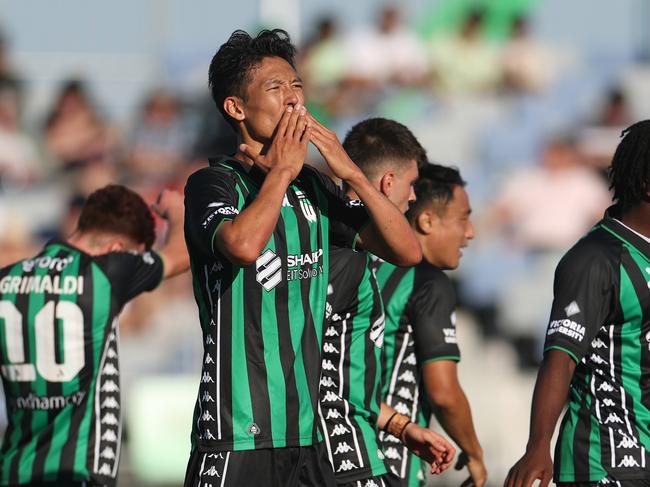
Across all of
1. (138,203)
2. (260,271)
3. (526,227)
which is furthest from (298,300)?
(526,227)

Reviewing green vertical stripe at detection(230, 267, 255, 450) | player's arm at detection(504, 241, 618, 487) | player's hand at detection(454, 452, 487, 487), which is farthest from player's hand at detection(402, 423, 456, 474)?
green vertical stripe at detection(230, 267, 255, 450)

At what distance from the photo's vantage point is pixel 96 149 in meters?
12.7

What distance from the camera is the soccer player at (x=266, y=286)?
4207 mm

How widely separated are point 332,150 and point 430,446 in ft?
5.39

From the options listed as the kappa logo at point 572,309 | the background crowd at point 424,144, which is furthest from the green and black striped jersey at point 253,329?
the background crowd at point 424,144

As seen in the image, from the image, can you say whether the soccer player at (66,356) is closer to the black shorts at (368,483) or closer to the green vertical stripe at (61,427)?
the green vertical stripe at (61,427)

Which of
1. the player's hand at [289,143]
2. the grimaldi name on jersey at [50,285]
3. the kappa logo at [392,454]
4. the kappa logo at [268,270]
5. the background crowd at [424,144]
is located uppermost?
the background crowd at [424,144]

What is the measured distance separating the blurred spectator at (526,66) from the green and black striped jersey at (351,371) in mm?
8888

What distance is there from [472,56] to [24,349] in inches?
344

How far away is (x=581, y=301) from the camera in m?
4.60

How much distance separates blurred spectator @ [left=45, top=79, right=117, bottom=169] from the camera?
12.7 metres

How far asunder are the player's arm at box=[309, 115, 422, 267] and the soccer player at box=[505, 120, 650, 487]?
0.65 meters

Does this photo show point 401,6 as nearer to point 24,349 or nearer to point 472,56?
point 472,56

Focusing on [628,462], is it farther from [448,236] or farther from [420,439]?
[448,236]
